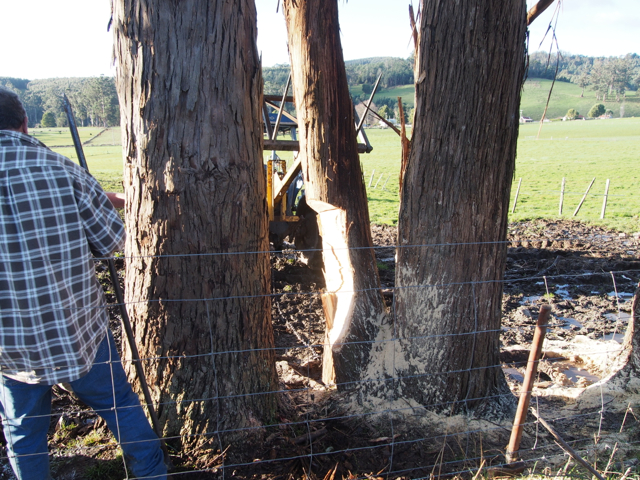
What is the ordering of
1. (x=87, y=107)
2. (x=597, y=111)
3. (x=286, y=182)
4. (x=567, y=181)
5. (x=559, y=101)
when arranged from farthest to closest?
(x=559, y=101)
(x=597, y=111)
(x=87, y=107)
(x=567, y=181)
(x=286, y=182)

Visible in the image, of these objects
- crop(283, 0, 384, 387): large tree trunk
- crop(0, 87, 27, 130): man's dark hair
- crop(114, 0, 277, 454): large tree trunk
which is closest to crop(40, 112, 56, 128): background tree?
crop(283, 0, 384, 387): large tree trunk

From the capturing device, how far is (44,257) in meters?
1.93

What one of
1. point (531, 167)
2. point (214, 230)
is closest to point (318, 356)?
point (214, 230)

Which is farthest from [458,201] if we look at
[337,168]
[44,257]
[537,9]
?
[44,257]

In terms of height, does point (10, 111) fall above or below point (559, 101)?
below

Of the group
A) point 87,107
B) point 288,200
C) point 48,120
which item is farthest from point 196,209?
point 48,120

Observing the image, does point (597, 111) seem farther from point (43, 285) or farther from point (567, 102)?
point (43, 285)

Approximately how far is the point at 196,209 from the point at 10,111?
0.91 meters

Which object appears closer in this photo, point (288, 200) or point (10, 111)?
point (10, 111)

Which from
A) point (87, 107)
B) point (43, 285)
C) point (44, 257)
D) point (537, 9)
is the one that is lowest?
point (43, 285)

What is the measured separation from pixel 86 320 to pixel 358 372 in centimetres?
183

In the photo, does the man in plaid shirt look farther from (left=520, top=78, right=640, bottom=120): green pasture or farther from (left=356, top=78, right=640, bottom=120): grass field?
(left=520, top=78, right=640, bottom=120): green pasture

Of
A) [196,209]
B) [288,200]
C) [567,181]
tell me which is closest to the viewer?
[196,209]

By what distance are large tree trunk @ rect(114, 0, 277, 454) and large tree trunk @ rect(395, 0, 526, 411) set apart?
0.97 m
